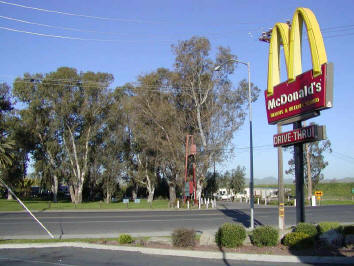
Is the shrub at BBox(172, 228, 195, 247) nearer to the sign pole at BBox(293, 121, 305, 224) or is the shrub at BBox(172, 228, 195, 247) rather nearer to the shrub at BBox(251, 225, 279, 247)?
the shrub at BBox(251, 225, 279, 247)

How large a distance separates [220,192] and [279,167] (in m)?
55.1

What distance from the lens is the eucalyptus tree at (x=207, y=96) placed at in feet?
143

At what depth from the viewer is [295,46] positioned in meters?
14.6

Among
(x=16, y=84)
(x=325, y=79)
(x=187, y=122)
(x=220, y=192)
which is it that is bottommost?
(x=220, y=192)

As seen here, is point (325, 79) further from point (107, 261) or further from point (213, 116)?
point (213, 116)

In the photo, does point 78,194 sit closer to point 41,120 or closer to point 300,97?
point 41,120

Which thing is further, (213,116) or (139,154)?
(139,154)

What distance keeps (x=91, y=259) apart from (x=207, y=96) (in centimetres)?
3514

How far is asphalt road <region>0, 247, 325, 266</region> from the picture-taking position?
10.5 meters

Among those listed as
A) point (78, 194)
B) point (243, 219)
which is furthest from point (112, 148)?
point (243, 219)

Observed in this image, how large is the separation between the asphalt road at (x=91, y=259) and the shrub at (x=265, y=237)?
1717 mm

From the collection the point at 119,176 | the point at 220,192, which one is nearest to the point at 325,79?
the point at 119,176


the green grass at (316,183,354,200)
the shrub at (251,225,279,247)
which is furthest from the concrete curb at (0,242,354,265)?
the green grass at (316,183,354,200)

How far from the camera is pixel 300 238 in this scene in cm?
1202
